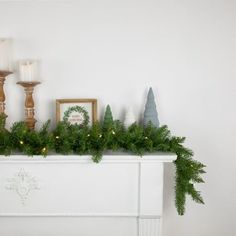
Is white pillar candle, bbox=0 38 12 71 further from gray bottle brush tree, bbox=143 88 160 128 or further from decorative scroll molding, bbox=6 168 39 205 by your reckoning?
gray bottle brush tree, bbox=143 88 160 128

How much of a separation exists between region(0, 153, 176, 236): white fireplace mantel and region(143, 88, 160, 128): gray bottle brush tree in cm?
22

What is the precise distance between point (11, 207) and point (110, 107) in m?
0.73

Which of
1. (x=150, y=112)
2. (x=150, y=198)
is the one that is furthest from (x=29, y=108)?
(x=150, y=198)

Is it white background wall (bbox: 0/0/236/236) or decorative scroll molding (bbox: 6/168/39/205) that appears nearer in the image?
decorative scroll molding (bbox: 6/168/39/205)

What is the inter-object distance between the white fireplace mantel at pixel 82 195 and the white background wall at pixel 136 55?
33cm

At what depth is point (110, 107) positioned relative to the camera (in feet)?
5.64

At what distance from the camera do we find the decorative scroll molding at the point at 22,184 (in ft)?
4.96

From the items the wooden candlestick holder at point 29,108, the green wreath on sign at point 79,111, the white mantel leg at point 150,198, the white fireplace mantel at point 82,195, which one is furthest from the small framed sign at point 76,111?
the white mantel leg at point 150,198

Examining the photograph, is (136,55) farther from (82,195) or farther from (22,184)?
(22,184)

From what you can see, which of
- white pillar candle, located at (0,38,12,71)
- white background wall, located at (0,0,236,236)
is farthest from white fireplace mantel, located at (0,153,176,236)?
white pillar candle, located at (0,38,12,71)

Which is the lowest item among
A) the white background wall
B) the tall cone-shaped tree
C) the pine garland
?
the pine garland

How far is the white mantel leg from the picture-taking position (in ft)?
4.99

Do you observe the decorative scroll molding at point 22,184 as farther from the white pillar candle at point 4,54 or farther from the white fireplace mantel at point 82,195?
the white pillar candle at point 4,54

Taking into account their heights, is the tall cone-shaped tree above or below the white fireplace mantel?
above
